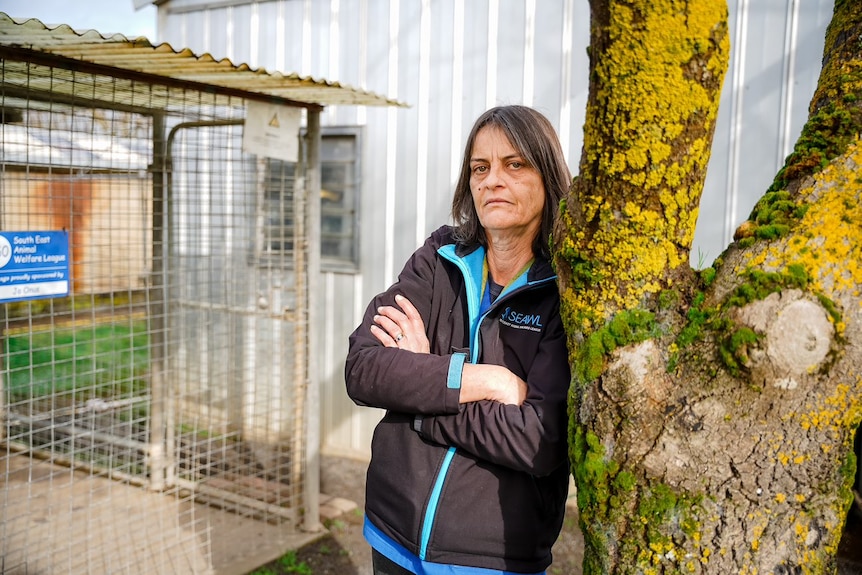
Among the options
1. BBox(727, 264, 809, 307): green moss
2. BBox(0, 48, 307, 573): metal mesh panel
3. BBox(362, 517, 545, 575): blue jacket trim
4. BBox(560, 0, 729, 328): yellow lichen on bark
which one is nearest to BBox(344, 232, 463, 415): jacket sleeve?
BBox(362, 517, 545, 575): blue jacket trim

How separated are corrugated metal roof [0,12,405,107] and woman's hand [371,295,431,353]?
5.07 feet

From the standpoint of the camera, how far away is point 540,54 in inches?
188

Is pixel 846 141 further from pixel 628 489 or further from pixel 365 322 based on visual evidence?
pixel 365 322

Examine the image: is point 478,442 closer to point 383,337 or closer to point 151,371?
point 383,337

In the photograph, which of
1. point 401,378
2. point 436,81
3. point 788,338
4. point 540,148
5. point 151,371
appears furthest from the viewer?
point 436,81

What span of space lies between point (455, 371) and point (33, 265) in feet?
8.11

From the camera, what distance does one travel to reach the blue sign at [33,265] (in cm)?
322

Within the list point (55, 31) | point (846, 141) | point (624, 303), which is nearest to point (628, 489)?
point (624, 303)

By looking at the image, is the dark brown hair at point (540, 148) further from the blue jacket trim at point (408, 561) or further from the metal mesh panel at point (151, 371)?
the metal mesh panel at point (151, 371)

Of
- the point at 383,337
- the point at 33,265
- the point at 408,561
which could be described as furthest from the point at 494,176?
the point at 33,265

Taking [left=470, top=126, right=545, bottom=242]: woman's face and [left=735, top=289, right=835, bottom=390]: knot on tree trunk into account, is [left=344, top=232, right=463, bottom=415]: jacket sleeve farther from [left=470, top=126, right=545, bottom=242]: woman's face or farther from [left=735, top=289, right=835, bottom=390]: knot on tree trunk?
[left=735, top=289, right=835, bottom=390]: knot on tree trunk

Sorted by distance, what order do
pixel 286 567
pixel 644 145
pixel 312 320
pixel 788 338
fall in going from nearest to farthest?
pixel 788 338 → pixel 644 145 → pixel 286 567 → pixel 312 320

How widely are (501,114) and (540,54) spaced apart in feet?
9.89

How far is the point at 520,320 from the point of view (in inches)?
75.5
